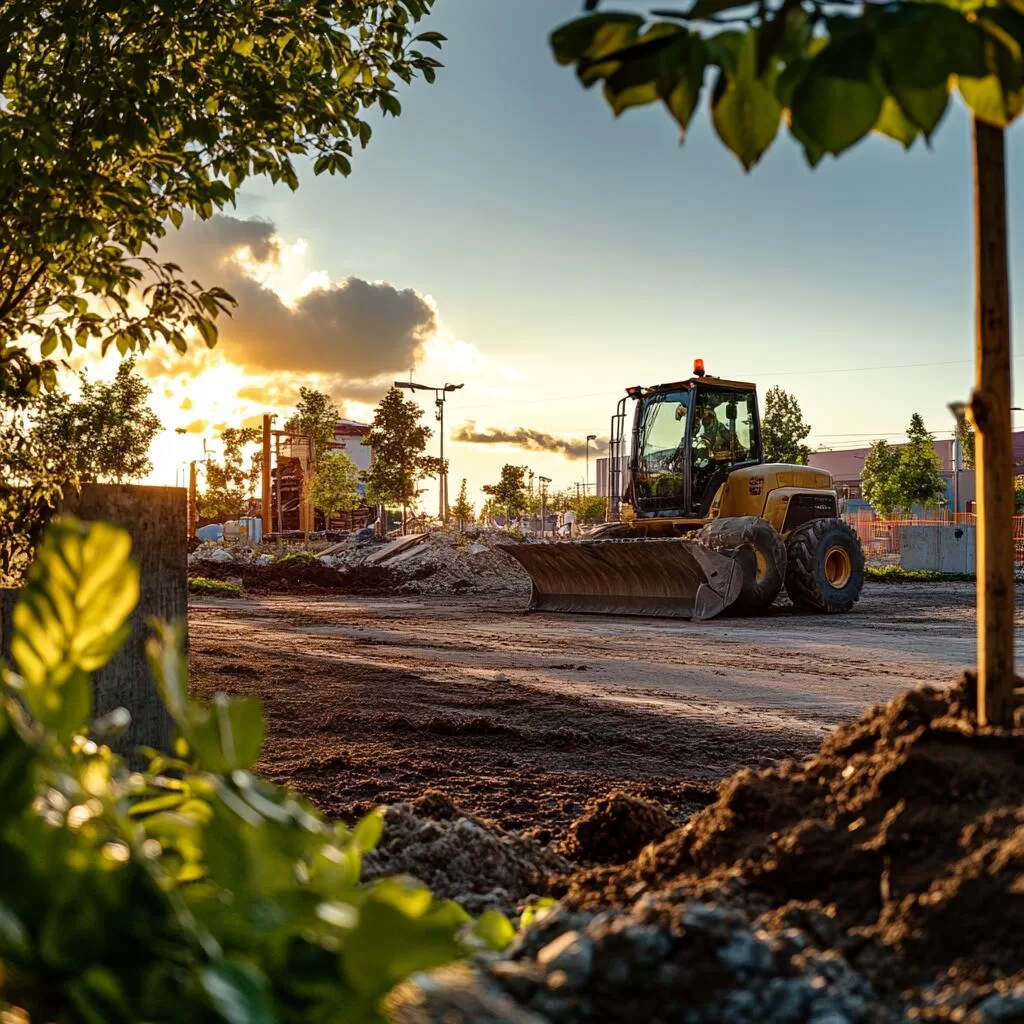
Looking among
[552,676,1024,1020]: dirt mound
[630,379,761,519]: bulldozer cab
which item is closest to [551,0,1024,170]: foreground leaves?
[552,676,1024,1020]: dirt mound

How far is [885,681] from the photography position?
337 inches

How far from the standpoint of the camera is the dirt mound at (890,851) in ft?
4.16

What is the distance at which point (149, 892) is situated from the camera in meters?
0.84

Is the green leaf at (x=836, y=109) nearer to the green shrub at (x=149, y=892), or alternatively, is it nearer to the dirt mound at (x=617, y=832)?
the green shrub at (x=149, y=892)

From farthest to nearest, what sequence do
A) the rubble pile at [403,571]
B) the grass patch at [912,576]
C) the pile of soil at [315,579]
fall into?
the grass patch at [912,576] → the rubble pile at [403,571] → the pile of soil at [315,579]

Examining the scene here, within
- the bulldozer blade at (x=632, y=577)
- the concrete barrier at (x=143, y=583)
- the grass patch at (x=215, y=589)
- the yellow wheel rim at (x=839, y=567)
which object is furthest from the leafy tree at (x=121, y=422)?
the concrete barrier at (x=143, y=583)

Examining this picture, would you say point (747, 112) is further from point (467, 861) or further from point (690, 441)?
point (690, 441)

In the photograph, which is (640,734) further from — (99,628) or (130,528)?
(99,628)

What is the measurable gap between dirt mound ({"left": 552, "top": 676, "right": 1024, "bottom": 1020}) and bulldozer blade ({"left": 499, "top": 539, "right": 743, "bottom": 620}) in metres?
12.8

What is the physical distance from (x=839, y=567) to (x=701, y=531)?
3.28 metres

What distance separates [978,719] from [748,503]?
1527 cm

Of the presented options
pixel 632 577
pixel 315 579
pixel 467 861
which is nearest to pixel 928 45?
pixel 467 861

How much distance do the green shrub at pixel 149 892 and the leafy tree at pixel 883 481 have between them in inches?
1963

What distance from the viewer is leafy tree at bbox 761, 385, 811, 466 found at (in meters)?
46.1
